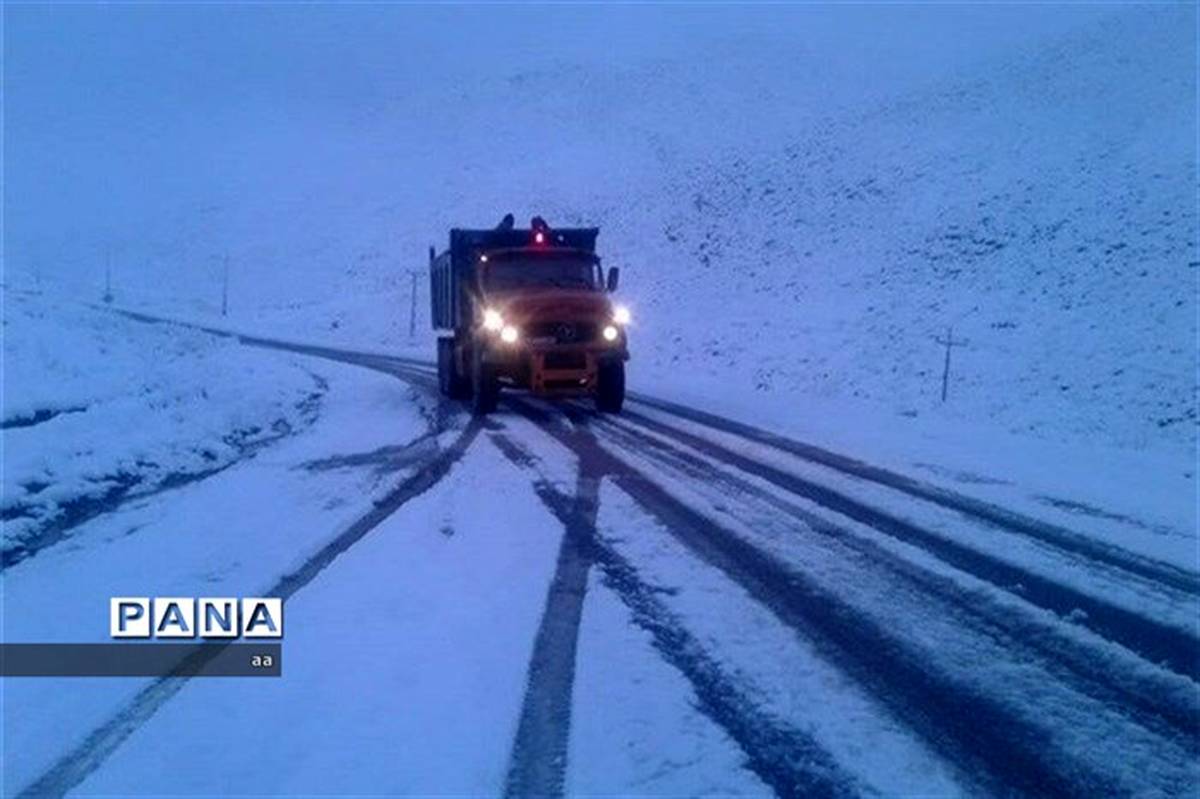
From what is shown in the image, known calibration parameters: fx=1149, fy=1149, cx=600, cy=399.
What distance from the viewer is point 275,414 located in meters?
16.3

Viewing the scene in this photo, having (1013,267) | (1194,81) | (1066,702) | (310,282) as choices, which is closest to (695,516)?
(1066,702)

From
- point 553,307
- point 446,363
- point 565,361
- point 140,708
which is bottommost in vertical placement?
point 140,708

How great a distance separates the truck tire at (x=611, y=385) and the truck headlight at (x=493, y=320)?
1.68 meters

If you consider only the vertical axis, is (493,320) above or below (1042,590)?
above

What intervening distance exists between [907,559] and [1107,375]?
18160 mm

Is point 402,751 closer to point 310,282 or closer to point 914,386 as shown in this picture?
point 914,386

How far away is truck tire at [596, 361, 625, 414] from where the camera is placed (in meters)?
17.7

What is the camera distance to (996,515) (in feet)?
32.9

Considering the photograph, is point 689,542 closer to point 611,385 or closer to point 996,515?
point 996,515

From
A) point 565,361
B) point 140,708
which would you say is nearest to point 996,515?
point 140,708

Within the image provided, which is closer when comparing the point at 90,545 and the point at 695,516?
the point at 90,545

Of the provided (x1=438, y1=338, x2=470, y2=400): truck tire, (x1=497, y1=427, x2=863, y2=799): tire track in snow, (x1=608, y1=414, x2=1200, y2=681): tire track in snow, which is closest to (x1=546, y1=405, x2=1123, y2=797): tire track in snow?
(x1=497, y1=427, x2=863, y2=799): tire track in snow

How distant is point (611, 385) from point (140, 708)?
1303 centimetres

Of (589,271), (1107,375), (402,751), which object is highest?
(589,271)
